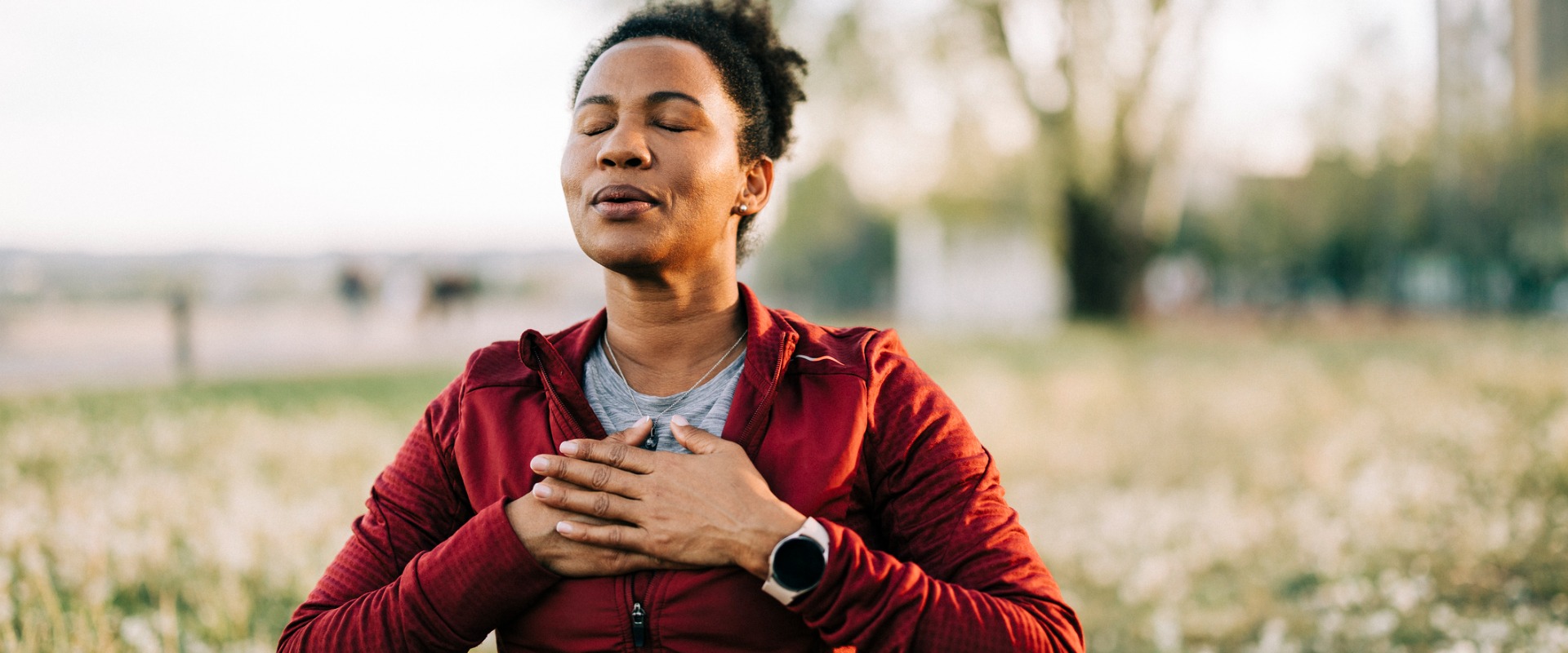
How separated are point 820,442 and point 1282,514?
18.0ft

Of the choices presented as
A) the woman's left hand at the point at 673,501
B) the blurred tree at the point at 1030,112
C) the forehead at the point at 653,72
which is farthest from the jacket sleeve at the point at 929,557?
the blurred tree at the point at 1030,112

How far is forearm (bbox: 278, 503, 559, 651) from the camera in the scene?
196 cm

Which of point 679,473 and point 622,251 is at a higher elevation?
point 622,251

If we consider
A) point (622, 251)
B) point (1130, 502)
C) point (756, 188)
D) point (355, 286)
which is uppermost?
point (756, 188)

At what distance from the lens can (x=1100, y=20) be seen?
19.0 meters

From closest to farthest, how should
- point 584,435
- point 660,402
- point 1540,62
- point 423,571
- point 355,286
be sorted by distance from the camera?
point 423,571
point 584,435
point 660,402
point 1540,62
point 355,286

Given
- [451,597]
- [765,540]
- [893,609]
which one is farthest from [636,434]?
[893,609]

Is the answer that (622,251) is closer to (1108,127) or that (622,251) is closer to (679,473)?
(679,473)

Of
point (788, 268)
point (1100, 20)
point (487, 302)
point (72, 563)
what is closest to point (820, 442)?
point (72, 563)

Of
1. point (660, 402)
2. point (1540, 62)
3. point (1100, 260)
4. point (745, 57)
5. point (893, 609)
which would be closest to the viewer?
point (893, 609)

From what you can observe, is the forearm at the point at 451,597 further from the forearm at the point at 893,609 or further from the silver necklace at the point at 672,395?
the forearm at the point at 893,609

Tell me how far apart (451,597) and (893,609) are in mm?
775

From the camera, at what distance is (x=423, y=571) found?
78.4 inches

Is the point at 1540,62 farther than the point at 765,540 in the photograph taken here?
Yes
